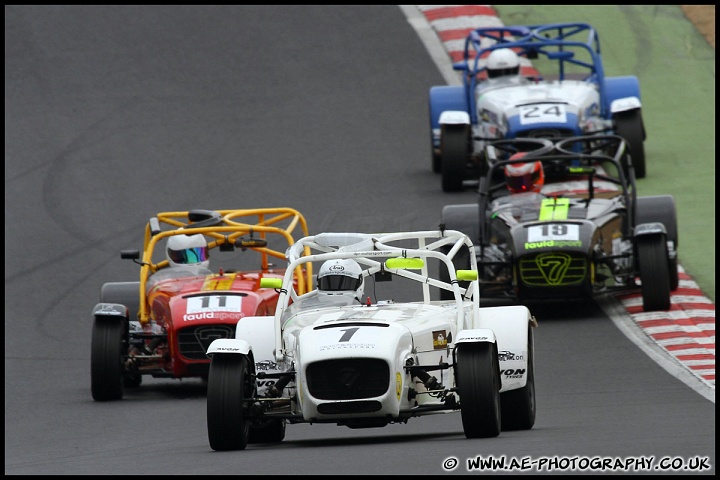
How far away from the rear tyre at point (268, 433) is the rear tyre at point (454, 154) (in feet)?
33.8

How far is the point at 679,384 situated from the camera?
40.2 ft

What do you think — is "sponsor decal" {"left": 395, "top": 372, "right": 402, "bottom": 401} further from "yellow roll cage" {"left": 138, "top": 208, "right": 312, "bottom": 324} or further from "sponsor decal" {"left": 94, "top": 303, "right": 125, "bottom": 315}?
"sponsor decal" {"left": 94, "top": 303, "right": 125, "bottom": 315}

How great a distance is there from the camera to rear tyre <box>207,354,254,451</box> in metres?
9.39

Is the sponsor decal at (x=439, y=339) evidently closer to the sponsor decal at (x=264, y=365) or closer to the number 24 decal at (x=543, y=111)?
the sponsor decal at (x=264, y=365)

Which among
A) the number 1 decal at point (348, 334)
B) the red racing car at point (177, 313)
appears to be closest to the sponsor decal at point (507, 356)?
the number 1 decal at point (348, 334)

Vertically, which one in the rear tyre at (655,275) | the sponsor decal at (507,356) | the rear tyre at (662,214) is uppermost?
the rear tyre at (662,214)

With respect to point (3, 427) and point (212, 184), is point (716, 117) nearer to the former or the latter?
point (212, 184)

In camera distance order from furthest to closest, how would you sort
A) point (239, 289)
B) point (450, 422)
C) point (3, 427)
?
point (239, 289) → point (3, 427) → point (450, 422)

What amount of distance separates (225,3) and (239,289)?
17.5 metres

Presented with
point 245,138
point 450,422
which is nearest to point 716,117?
point 245,138

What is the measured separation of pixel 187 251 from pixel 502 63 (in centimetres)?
808

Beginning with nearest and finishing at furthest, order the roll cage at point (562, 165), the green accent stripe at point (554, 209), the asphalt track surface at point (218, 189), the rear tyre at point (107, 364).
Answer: the asphalt track surface at point (218, 189) → the rear tyre at point (107, 364) → the green accent stripe at point (554, 209) → the roll cage at point (562, 165)

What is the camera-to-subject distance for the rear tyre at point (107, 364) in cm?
1298

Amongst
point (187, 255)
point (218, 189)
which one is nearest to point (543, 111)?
point (218, 189)
